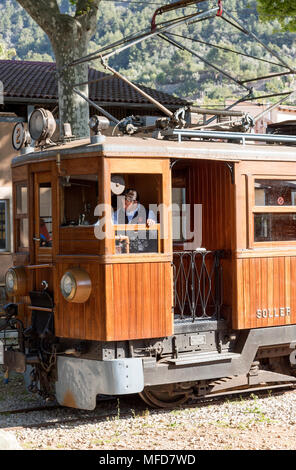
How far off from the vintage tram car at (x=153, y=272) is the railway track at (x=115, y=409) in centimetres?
17

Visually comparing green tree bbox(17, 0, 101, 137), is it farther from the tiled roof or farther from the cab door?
the tiled roof

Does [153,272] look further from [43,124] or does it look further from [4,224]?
[4,224]

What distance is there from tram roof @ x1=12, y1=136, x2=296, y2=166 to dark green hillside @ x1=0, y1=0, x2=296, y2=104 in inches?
3282

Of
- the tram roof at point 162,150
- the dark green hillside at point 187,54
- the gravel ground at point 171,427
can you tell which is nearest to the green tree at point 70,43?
the tram roof at point 162,150

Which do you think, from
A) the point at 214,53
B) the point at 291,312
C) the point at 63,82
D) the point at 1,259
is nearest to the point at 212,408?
the point at 291,312

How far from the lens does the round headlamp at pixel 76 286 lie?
7.77m

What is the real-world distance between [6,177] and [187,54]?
89.6 m

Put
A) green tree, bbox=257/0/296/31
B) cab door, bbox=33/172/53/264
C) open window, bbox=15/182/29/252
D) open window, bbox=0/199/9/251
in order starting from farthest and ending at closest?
1. open window, bbox=0/199/9/251
2. green tree, bbox=257/0/296/31
3. open window, bbox=15/182/29/252
4. cab door, bbox=33/172/53/264

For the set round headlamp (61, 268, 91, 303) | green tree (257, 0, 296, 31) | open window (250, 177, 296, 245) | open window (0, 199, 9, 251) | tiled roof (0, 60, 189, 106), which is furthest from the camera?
tiled roof (0, 60, 189, 106)

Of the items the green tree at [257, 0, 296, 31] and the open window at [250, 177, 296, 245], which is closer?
the open window at [250, 177, 296, 245]

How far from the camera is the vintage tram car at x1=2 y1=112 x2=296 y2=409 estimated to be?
25.8ft

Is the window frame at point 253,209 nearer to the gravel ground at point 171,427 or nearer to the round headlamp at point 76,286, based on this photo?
the gravel ground at point 171,427

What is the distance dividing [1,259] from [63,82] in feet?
22.3

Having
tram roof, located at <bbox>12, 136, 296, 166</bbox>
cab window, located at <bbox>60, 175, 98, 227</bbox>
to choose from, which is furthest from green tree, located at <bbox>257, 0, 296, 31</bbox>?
cab window, located at <bbox>60, 175, 98, 227</bbox>
